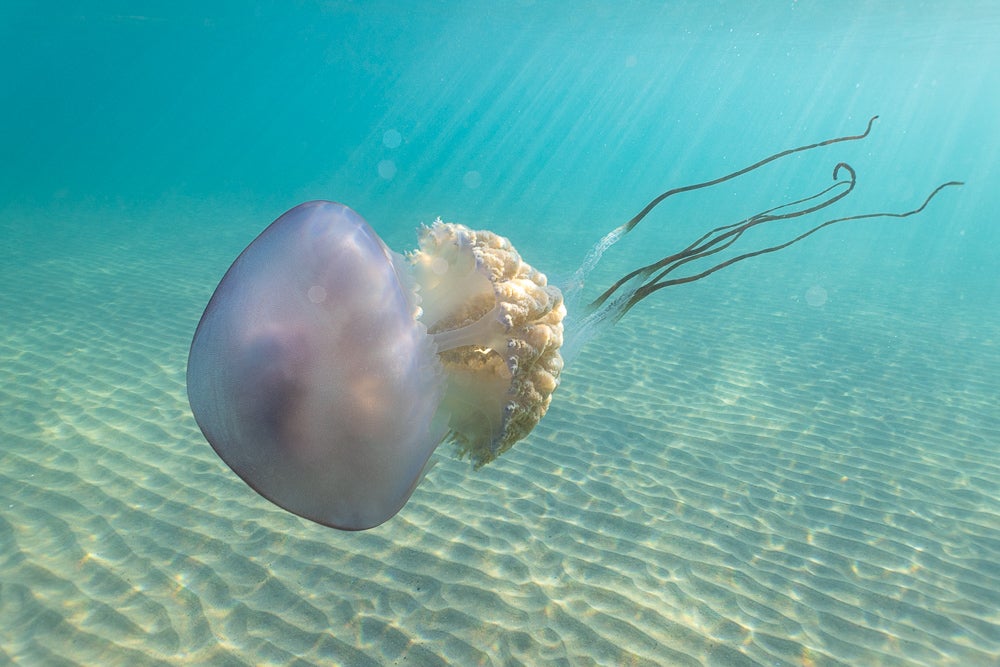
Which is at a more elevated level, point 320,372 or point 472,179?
point 472,179

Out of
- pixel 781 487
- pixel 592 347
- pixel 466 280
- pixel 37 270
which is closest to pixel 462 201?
pixel 37 270

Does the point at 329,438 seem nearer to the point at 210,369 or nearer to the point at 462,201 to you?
the point at 210,369

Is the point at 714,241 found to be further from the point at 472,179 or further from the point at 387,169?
the point at 387,169

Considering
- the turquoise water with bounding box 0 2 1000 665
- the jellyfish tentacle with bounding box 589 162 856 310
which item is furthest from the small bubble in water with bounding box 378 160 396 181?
the jellyfish tentacle with bounding box 589 162 856 310

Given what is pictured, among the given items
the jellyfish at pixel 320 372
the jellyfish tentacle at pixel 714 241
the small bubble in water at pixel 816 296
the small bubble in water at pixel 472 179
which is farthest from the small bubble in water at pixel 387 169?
the jellyfish at pixel 320 372

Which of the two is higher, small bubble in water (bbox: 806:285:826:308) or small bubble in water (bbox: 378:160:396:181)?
small bubble in water (bbox: 378:160:396:181)

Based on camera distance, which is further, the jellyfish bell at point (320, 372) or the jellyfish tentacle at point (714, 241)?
the jellyfish tentacle at point (714, 241)

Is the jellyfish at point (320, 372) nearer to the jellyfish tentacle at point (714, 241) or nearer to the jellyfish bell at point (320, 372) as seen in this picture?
the jellyfish bell at point (320, 372)

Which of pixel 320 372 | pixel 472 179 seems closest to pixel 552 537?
pixel 320 372

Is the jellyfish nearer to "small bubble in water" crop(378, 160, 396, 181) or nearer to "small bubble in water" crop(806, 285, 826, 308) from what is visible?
"small bubble in water" crop(806, 285, 826, 308)
